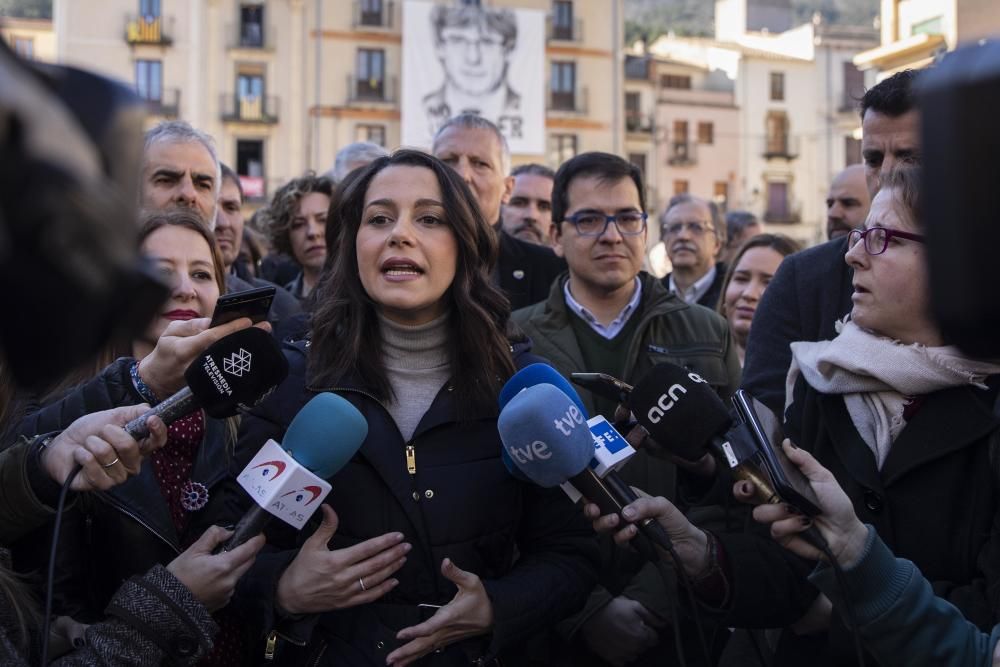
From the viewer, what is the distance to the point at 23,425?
3242 mm

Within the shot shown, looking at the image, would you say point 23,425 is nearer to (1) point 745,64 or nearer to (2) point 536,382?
(2) point 536,382

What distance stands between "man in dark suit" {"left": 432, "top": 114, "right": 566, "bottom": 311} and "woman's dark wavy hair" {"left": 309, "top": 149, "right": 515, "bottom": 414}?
6.44 feet

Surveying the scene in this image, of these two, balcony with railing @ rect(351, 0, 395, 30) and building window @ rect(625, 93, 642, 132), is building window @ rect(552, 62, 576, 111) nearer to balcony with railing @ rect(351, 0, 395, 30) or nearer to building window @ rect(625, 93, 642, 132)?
building window @ rect(625, 93, 642, 132)

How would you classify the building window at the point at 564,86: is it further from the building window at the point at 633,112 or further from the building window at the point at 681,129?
the building window at the point at 681,129

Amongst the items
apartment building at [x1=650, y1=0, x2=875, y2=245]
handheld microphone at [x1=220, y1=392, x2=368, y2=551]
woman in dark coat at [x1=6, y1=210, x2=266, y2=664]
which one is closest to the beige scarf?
handheld microphone at [x1=220, y1=392, x2=368, y2=551]

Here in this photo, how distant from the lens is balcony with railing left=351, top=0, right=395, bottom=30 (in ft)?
118

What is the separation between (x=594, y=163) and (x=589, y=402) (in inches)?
49.6

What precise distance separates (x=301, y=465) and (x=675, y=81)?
141 feet

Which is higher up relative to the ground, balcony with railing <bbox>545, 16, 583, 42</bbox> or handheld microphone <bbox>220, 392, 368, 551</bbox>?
balcony with railing <bbox>545, 16, 583, 42</bbox>

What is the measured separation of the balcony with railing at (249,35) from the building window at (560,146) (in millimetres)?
9698

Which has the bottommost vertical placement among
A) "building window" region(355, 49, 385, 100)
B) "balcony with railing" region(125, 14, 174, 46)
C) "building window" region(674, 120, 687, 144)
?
"building window" region(674, 120, 687, 144)

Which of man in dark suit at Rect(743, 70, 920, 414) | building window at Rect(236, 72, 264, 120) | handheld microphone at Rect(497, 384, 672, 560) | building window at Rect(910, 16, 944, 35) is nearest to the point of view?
handheld microphone at Rect(497, 384, 672, 560)

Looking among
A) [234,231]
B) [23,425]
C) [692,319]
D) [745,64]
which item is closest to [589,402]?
[692,319]

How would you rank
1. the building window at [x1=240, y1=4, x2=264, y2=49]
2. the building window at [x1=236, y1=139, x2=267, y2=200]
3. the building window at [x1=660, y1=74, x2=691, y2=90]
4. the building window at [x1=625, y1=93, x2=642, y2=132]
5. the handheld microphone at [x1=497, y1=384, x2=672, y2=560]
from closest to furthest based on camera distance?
the handheld microphone at [x1=497, y1=384, x2=672, y2=560] → the building window at [x1=240, y1=4, x2=264, y2=49] → the building window at [x1=236, y1=139, x2=267, y2=200] → the building window at [x1=625, y1=93, x2=642, y2=132] → the building window at [x1=660, y1=74, x2=691, y2=90]
